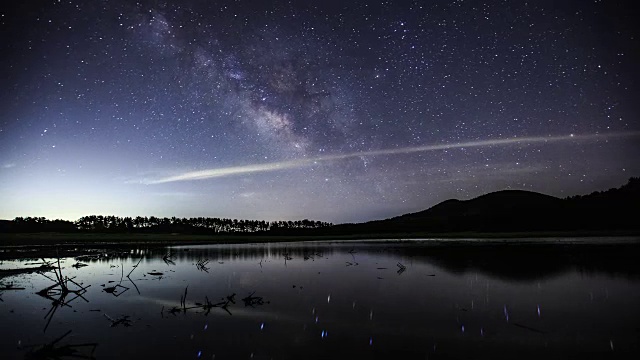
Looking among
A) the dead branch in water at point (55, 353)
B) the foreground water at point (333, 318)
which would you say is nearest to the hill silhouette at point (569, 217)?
the foreground water at point (333, 318)

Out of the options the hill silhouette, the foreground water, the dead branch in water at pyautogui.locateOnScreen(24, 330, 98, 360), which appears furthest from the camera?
the hill silhouette

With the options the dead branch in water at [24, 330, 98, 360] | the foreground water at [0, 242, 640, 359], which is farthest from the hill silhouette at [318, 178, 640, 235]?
the dead branch in water at [24, 330, 98, 360]

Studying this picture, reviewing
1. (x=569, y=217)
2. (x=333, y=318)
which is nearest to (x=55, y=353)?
(x=333, y=318)

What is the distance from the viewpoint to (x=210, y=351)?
8414 mm

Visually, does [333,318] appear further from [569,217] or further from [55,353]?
[569,217]

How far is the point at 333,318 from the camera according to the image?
11867 mm

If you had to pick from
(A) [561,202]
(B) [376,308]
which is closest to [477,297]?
(B) [376,308]

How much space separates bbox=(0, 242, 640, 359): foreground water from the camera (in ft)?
27.8

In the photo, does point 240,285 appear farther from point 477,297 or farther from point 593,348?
point 593,348

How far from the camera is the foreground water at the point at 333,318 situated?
27.8 ft

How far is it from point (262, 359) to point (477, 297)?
11003 millimetres

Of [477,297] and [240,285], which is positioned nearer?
[477,297]

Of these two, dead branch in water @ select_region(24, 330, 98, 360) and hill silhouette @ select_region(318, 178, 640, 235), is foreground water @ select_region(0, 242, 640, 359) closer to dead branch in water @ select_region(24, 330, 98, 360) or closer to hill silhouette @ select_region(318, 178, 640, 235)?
dead branch in water @ select_region(24, 330, 98, 360)

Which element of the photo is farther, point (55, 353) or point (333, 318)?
point (333, 318)
